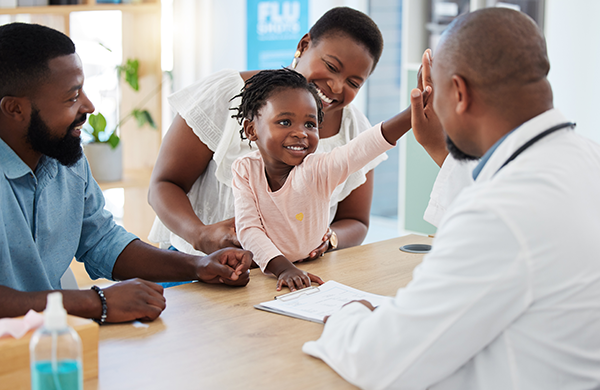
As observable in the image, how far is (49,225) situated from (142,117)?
264 centimetres

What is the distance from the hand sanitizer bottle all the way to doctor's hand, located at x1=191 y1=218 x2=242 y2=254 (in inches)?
37.1

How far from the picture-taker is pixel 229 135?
2008 millimetres

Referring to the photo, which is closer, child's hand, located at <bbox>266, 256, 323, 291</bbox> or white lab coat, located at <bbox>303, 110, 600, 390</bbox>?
white lab coat, located at <bbox>303, 110, 600, 390</bbox>

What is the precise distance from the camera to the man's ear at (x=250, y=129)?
176 centimetres

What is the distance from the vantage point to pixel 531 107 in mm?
923

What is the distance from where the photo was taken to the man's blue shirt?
1368 mm

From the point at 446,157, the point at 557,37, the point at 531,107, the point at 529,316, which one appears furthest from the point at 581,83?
the point at 529,316

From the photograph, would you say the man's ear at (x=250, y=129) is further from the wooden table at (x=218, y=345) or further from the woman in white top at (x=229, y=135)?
the wooden table at (x=218, y=345)

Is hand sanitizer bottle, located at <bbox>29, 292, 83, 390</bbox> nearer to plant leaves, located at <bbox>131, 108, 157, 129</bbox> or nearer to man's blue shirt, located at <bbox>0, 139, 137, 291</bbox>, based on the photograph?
man's blue shirt, located at <bbox>0, 139, 137, 291</bbox>

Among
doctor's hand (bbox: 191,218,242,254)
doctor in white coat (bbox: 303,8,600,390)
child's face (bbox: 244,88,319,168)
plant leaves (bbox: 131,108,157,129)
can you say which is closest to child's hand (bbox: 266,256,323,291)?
doctor's hand (bbox: 191,218,242,254)

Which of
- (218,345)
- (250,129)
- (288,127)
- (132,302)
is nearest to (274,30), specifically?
(250,129)

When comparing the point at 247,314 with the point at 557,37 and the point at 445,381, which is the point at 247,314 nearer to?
the point at 445,381

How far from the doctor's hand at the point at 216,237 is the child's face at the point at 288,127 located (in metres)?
0.24

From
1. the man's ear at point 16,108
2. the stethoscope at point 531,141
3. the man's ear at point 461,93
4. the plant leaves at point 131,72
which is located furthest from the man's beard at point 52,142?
the plant leaves at point 131,72
